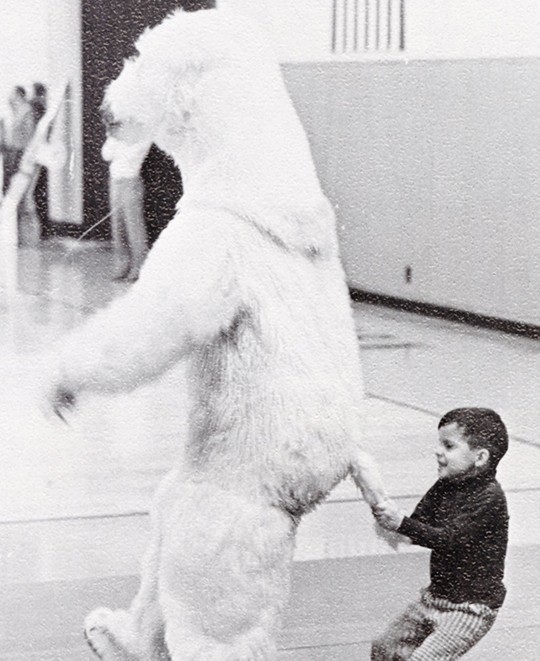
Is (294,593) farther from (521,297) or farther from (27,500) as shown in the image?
Answer: (521,297)

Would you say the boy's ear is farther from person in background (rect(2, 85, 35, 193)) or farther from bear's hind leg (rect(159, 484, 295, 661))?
person in background (rect(2, 85, 35, 193))

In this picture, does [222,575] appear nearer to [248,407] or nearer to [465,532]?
[248,407]

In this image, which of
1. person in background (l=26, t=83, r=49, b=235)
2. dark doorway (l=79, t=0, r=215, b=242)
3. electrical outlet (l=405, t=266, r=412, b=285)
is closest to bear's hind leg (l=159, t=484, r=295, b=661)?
dark doorway (l=79, t=0, r=215, b=242)

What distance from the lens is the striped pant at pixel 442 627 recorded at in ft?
4.63

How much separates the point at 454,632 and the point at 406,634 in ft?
0.27

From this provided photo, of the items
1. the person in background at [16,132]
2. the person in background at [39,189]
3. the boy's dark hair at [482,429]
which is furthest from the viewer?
the person in background at [39,189]

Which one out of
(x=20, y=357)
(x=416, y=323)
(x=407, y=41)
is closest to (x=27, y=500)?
(x=20, y=357)

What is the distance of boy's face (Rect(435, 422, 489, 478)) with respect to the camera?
1.41m

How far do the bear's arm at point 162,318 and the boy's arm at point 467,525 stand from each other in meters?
0.34

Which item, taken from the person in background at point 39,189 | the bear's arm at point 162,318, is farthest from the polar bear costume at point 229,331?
the person in background at point 39,189

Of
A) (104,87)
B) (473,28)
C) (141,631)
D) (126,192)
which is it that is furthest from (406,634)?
(473,28)

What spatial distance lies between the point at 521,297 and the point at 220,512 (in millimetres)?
3911

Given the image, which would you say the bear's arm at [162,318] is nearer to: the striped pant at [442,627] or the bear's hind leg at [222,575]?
the bear's hind leg at [222,575]

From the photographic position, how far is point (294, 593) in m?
2.08
